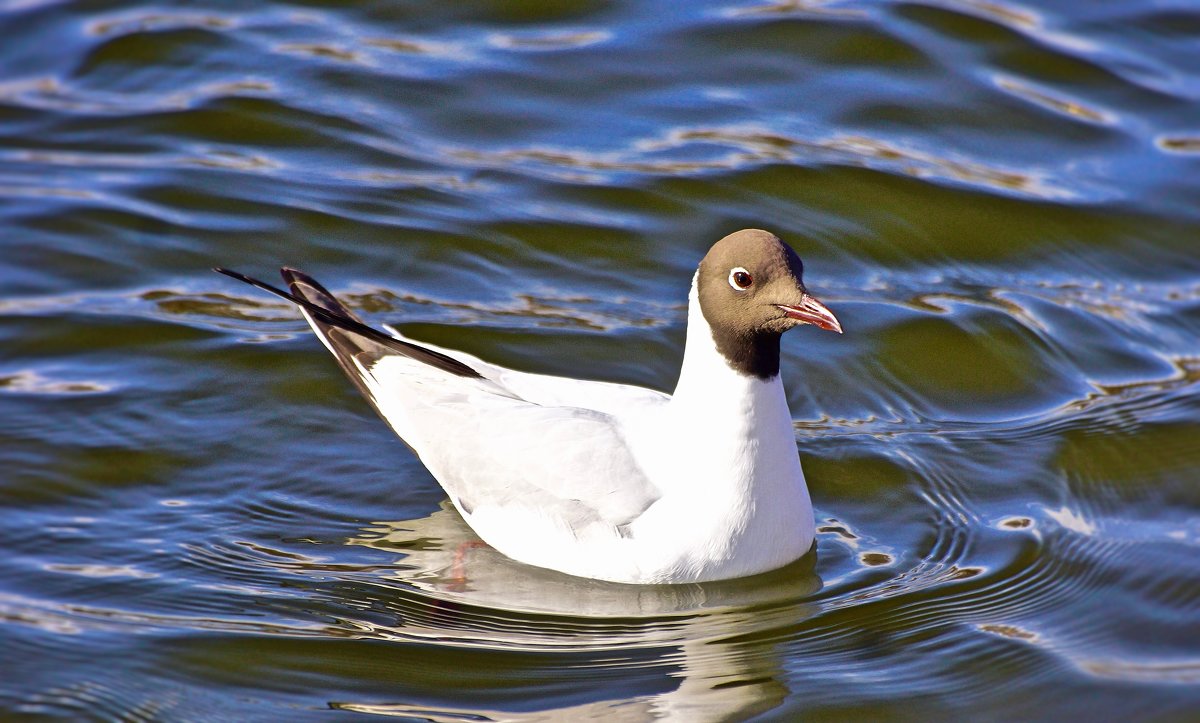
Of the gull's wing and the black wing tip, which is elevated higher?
the black wing tip

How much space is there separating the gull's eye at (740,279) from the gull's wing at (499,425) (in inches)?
34.4

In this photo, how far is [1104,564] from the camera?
19.7 feet

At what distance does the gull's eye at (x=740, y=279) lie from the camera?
5367mm

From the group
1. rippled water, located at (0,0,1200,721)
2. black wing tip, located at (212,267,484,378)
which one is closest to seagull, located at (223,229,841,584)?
rippled water, located at (0,0,1200,721)

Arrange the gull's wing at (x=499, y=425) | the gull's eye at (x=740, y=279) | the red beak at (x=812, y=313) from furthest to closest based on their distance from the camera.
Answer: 1. the gull's wing at (x=499, y=425)
2. the gull's eye at (x=740, y=279)
3. the red beak at (x=812, y=313)

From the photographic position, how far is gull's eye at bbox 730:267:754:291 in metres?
5.37

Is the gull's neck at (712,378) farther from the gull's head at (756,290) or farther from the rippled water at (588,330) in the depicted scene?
the rippled water at (588,330)

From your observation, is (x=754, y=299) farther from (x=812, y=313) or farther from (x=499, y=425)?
(x=499, y=425)

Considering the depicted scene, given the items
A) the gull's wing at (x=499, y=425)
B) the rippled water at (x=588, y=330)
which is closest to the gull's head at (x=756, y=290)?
the gull's wing at (x=499, y=425)

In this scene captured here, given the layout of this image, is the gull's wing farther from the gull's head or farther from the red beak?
the red beak

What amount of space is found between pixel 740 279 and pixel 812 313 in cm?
30

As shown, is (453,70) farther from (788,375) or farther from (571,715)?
(571,715)

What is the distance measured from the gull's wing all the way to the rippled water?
0.29 metres

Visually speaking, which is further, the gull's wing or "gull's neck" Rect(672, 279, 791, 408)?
the gull's wing
